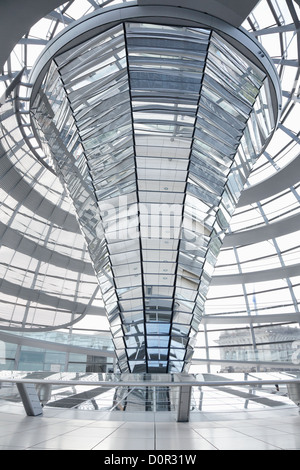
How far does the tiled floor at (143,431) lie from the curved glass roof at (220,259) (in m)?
16.2

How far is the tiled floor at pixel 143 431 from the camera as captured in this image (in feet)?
13.8

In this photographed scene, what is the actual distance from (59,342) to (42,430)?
2024 cm

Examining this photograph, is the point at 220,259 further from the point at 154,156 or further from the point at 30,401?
the point at 30,401

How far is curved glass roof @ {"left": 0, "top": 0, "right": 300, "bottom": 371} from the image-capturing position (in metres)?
23.3

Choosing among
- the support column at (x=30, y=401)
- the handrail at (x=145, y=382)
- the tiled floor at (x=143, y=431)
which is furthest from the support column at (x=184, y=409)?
the support column at (x=30, y=401)

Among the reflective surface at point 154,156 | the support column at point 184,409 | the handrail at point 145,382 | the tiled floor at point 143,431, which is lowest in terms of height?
the tiled floor at point 143,431

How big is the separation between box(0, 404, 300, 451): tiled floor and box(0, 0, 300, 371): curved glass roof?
16.2 meters

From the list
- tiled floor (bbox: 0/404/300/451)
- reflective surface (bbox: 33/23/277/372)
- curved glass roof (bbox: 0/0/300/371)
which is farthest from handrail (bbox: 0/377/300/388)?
curved glass roof (bbox: 0/0/300/371)

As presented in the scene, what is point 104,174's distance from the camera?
1600 centimetres

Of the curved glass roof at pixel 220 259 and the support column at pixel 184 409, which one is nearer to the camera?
the support column at pixel 184 409

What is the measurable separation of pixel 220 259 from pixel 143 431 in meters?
34.3

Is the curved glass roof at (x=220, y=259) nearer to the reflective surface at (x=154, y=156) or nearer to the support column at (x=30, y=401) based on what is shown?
the reflective surface at (x=154, y=156)

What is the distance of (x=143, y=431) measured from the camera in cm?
544

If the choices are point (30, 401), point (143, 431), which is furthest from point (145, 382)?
point (30, 401)
